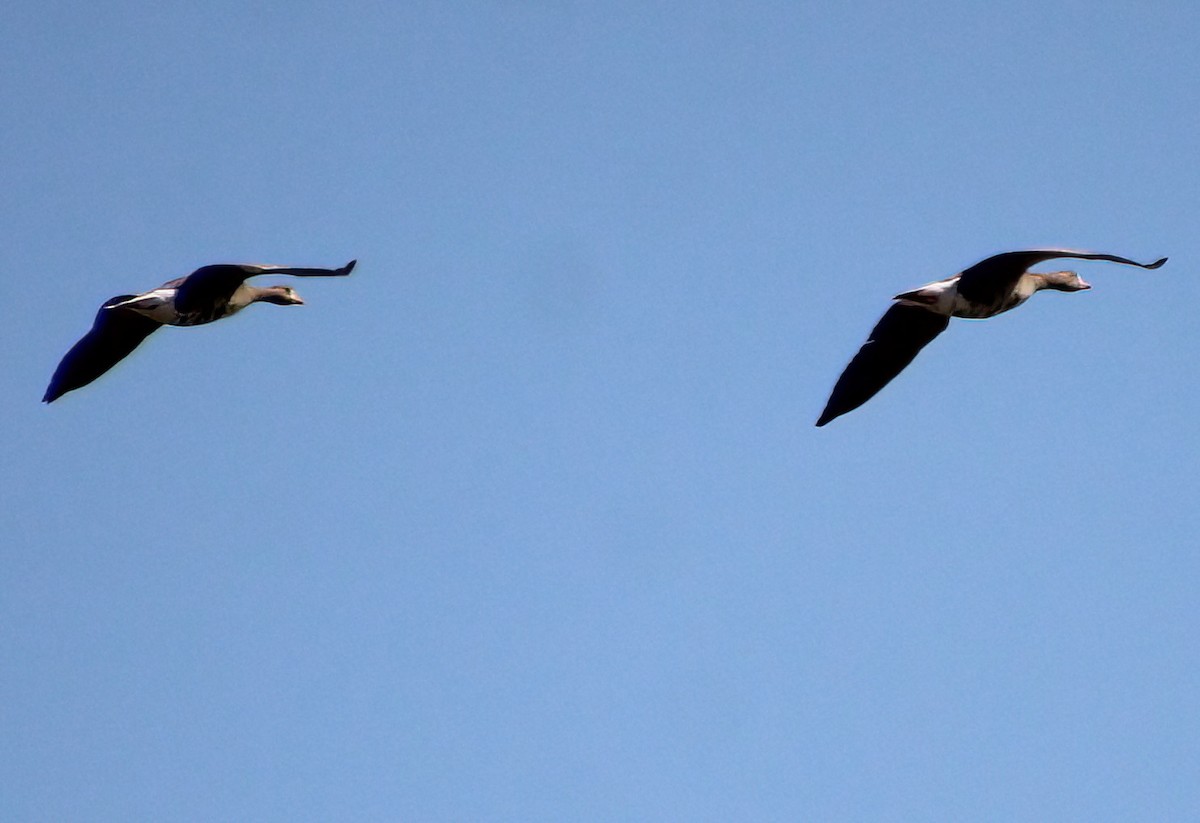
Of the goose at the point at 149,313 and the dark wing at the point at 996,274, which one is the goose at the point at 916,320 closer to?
the dark wing at the point at 996,274

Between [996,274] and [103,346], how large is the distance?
11.9 metres

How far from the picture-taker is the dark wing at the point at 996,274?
78.4 feet

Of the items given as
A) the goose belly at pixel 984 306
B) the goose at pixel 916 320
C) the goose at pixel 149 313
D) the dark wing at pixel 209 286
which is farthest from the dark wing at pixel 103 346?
the goose belly at pixel 984 306

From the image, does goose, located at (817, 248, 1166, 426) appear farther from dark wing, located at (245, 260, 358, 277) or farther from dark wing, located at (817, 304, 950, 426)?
dark wing, located at (245, 260, 358, 277)

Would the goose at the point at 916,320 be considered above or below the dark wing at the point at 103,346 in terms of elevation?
below

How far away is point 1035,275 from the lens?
26.4m

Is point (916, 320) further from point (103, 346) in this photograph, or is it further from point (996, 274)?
point (103, 346)

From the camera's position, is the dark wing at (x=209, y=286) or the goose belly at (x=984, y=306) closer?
the dark wing at (x=209, y=286)

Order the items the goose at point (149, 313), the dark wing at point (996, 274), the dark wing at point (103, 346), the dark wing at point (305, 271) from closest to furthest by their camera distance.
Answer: the dark wing at point (305, 271), the dark wing at point (996, 274), the goose at point (149, 313), the dark wing at point (103, 346)

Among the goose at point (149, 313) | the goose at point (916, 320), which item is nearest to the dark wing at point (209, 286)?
the goose at point (149, 313)

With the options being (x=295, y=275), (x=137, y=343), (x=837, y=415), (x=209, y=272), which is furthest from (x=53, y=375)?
(x=837, y=415)

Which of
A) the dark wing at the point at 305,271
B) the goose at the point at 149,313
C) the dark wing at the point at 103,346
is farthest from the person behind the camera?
the dark wing at the point at 103,346

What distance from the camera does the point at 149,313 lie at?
2541 centimetres

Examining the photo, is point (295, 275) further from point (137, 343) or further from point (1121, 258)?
point (1121, 258)
